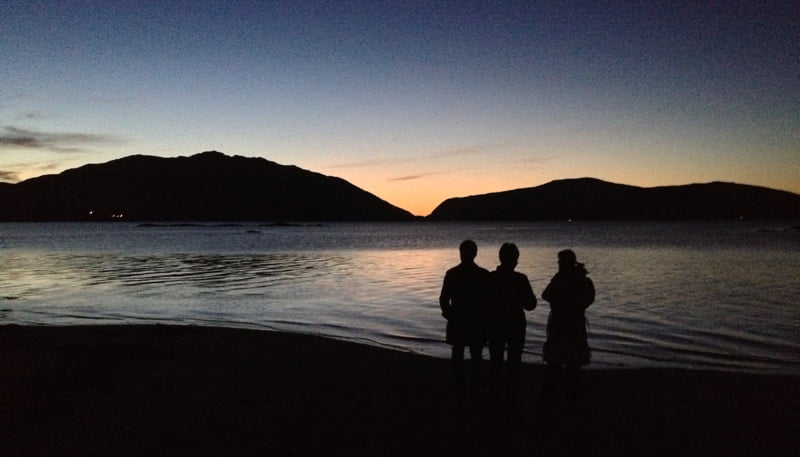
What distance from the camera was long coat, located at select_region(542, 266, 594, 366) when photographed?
721 cm

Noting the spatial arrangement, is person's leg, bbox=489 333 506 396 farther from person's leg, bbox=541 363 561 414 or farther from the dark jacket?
person's leg, bbox=541 363 561 414

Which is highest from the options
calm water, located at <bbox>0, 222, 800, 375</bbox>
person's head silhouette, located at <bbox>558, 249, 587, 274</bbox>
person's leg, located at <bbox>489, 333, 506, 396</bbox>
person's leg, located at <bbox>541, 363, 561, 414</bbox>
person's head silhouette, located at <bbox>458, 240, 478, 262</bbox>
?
person's head silhouette, located at <bbox>458, 240, 478, 262</bbox>

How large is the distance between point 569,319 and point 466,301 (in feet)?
4.46

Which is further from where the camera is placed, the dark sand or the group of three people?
the group of three people

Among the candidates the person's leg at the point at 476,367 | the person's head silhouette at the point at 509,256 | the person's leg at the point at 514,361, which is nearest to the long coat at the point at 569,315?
the person's leg at the point at 514,361

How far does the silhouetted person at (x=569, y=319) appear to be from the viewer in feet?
23.7

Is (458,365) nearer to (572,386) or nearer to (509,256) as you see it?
(572,386)

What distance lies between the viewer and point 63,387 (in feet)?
27.1

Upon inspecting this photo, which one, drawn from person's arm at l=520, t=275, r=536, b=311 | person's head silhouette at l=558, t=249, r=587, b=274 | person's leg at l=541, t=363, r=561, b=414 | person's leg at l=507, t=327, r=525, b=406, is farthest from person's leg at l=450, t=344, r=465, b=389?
person's head silhouette at l=558, t=249, r=587, b=274

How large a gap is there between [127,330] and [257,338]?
12.4ft

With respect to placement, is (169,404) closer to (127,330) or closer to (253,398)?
(253,398)

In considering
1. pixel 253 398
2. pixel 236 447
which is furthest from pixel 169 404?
pixel 236 447

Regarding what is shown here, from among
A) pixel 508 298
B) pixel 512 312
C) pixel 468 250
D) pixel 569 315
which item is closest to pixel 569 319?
pixel 569 315

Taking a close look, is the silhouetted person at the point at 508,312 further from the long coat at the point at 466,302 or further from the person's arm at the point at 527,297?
the long coat at the point at 466,302
